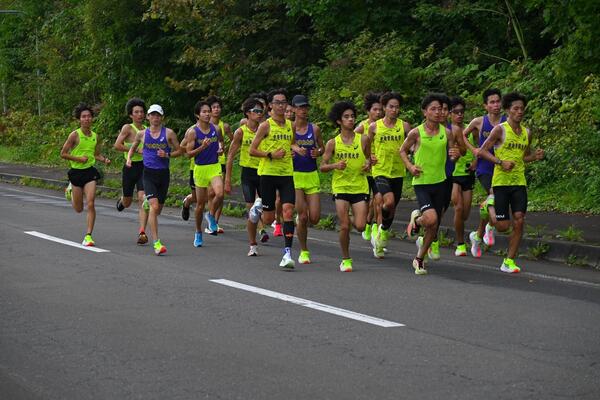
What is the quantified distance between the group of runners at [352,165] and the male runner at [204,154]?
0.02 meters

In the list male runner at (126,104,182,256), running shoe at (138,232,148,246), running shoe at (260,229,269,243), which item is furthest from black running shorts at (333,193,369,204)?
running shoe at (138,232,148,246)

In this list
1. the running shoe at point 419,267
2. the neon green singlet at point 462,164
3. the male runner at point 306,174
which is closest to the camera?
the running shoe at point 419,267

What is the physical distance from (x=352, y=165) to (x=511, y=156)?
172cm

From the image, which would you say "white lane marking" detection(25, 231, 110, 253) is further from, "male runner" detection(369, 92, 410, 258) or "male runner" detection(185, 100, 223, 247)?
"male runner" detection(369, 92, 410, 258)

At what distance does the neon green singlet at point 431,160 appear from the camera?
12062mm

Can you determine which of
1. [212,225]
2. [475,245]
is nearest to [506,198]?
[475,245]

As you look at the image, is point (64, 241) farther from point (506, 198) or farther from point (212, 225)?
point (506, 198)

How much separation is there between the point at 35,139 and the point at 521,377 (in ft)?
129

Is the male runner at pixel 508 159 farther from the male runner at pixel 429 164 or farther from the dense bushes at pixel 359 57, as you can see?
the dense bushes at pixel 359 57

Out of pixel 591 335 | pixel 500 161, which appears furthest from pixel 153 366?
pixel 500 161

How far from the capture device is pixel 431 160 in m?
12.1

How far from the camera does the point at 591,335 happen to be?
27.2 ft

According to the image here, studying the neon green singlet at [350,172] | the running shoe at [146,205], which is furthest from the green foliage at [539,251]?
the running shoe at [146,205]

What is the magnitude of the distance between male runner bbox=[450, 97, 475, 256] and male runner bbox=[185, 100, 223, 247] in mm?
3192
